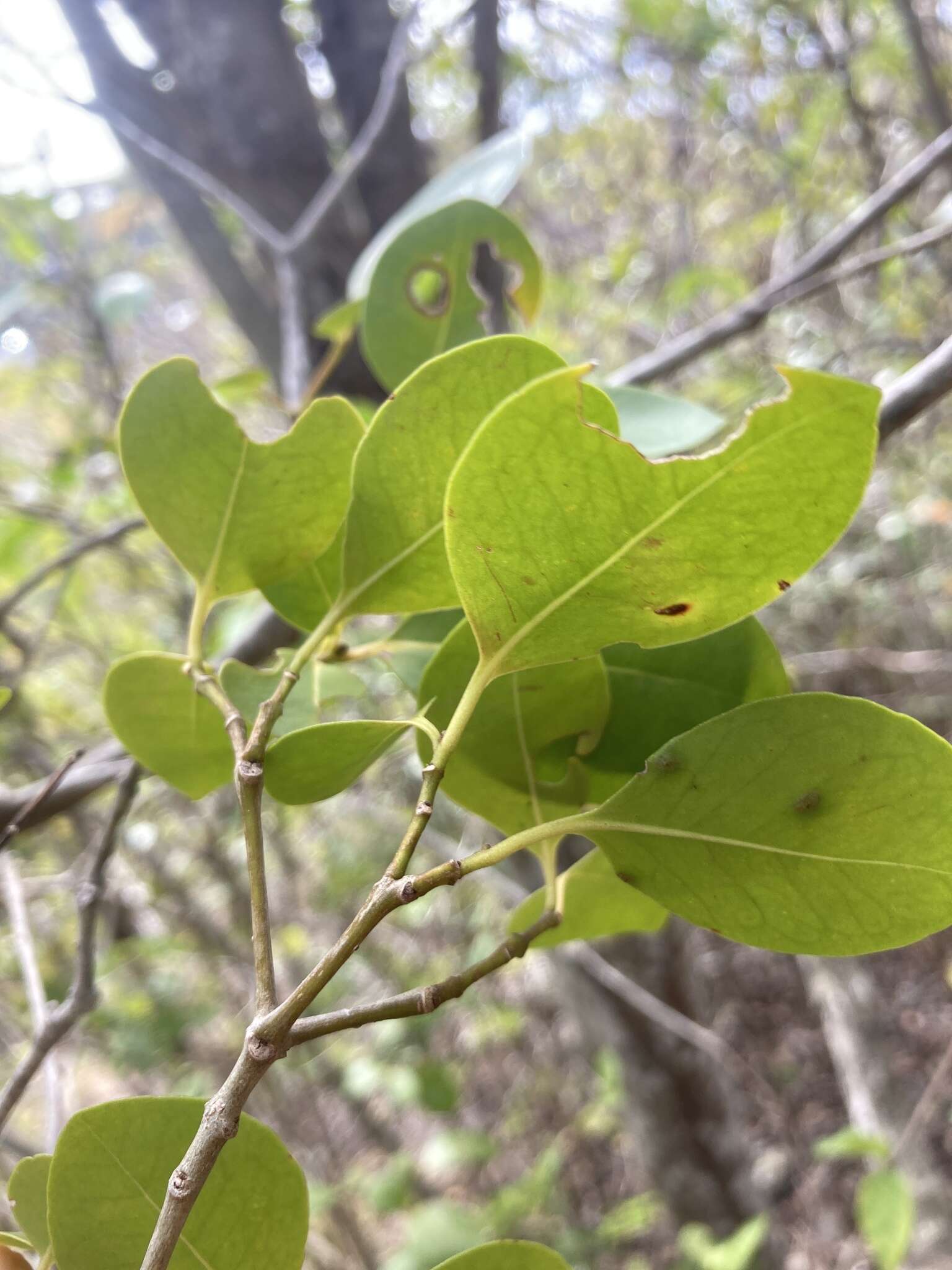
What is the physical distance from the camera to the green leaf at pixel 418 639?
1.07 ft

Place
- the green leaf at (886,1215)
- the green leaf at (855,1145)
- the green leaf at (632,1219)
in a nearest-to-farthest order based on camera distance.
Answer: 1. the green leaf at (886,1215)
2. the green leaf at (855,1145)
3. the green leaf at (632,1219)

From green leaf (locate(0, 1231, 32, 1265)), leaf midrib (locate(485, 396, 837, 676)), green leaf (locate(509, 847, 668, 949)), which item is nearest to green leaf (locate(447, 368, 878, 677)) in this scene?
leaf midrib (locate(485, 396, 837, 676))

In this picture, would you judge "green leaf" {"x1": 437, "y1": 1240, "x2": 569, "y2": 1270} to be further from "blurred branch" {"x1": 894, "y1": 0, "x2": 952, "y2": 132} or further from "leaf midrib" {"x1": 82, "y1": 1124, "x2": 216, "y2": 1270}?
"blurred branch" {"x1": 894, "y1": 0, "x2": 952, "y2": 132}

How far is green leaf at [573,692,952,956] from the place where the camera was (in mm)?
197

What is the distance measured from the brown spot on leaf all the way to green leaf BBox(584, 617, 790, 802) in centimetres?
5

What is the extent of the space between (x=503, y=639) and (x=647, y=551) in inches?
1.7

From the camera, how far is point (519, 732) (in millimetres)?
255

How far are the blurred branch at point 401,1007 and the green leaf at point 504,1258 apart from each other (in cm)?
7

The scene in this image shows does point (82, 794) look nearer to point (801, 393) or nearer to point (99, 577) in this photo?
point (801, 393)

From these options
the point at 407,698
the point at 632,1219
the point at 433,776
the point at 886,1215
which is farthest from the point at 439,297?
Result: the point at 632,1219

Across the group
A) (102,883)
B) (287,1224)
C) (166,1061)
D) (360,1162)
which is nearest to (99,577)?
(166,1061)

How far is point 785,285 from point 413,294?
518 mm

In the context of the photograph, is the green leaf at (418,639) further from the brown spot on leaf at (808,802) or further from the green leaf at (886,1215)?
the green leaf at (886,1215)

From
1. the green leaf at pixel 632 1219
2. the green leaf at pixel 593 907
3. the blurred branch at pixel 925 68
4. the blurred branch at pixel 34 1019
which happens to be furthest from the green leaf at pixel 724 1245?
the blurred branch at pixel 925 68
